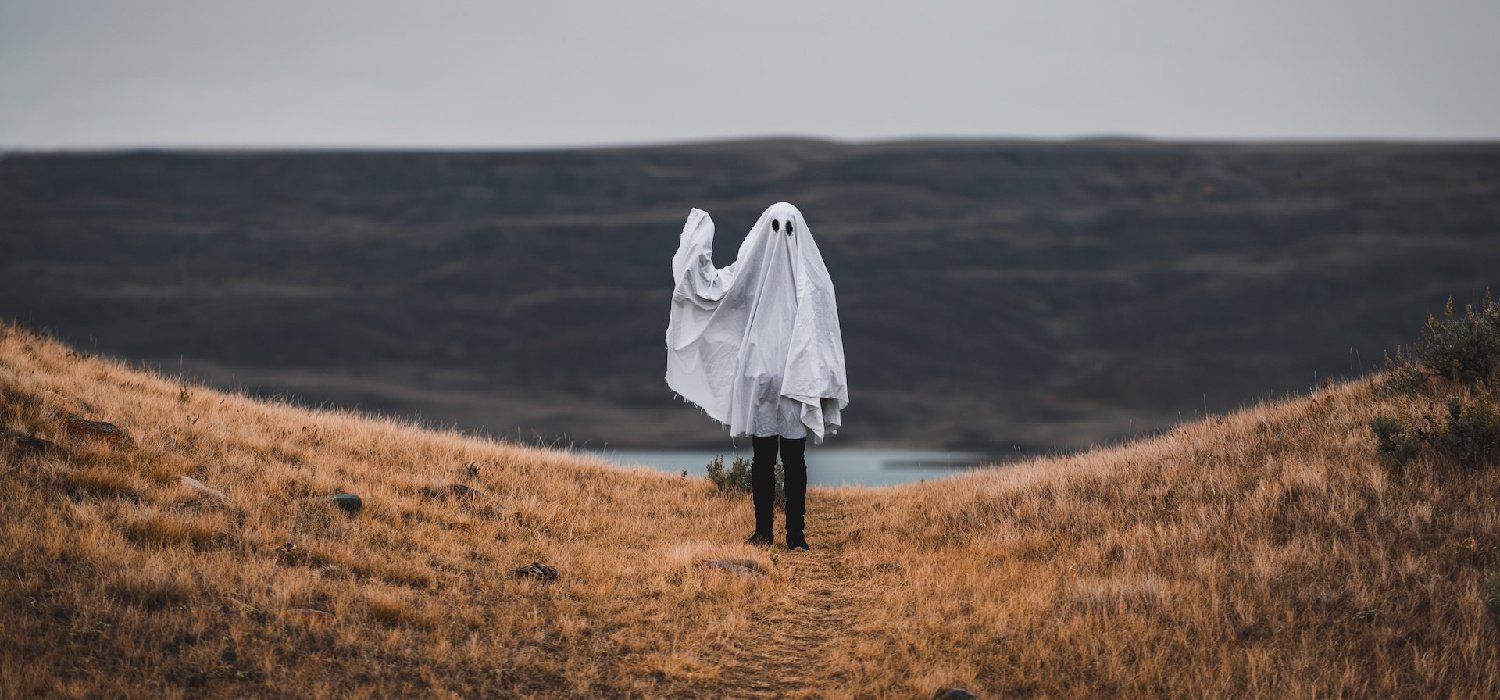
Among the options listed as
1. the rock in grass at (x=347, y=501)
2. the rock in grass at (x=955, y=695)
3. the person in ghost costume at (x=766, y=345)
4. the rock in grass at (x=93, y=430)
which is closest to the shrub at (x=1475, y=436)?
the person in ghost costume at (x=766, y=345)

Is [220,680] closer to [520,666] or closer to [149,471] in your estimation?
[520,666]

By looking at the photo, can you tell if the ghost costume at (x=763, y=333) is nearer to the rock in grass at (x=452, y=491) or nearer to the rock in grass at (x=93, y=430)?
the rock in grass at (x=452, y=491)

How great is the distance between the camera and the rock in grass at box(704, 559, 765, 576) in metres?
8.94

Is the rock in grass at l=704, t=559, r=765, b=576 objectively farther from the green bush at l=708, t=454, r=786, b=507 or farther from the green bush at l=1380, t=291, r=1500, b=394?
the green bush at l=1380, t=291, r=1500, b=394

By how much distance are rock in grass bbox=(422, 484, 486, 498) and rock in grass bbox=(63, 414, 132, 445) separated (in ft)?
8.96

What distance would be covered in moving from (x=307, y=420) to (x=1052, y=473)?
31.5 feet

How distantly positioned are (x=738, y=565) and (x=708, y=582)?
0.64 metres

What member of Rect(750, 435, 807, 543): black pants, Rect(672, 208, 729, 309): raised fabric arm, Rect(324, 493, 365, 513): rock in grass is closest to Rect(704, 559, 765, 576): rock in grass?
Rect(750, 435, 807, 543): black pants

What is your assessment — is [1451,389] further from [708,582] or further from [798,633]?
[708,582]

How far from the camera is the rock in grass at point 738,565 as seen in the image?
8940 millimetres

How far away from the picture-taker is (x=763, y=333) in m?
10.0

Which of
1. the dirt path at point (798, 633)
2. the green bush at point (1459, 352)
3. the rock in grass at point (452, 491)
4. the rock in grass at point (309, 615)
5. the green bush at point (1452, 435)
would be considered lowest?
the dirt path at point (798, 633)

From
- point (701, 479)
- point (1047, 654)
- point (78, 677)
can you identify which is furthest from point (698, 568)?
point (701, 479)

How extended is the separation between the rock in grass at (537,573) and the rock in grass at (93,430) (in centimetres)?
414
